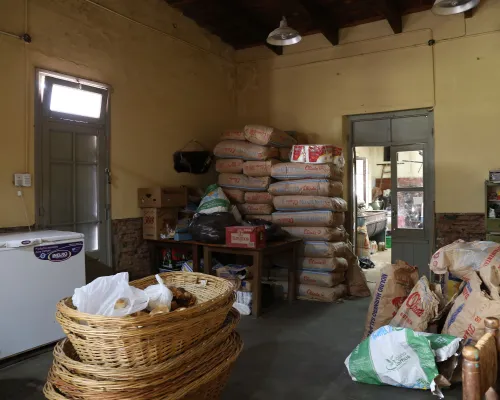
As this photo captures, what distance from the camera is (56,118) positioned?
3.75 m

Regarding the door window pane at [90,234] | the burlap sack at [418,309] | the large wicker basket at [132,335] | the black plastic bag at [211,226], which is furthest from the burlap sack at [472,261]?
the door window pane at [90,234]

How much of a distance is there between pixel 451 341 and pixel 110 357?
203cm

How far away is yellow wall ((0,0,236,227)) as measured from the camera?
11.3 ft

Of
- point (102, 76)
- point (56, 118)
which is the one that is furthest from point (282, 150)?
point (56, 118)

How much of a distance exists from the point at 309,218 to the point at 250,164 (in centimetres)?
97

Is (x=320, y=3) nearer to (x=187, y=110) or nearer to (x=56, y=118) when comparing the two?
(x=187, y=110)

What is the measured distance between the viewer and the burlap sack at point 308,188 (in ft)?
14.9

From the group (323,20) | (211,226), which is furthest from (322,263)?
(323,20)

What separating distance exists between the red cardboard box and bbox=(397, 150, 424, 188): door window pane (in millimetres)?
2402

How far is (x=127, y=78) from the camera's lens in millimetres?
4480

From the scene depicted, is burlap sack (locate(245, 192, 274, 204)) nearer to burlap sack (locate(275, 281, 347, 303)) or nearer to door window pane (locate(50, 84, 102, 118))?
burlap sack (locate(275, 281, 347, 303))

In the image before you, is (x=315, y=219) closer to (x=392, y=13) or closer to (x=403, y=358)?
(x=403, y=358)

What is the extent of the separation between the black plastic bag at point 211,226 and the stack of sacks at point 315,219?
727mm

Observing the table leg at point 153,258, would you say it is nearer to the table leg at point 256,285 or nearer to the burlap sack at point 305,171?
the table leg at point 256,285
